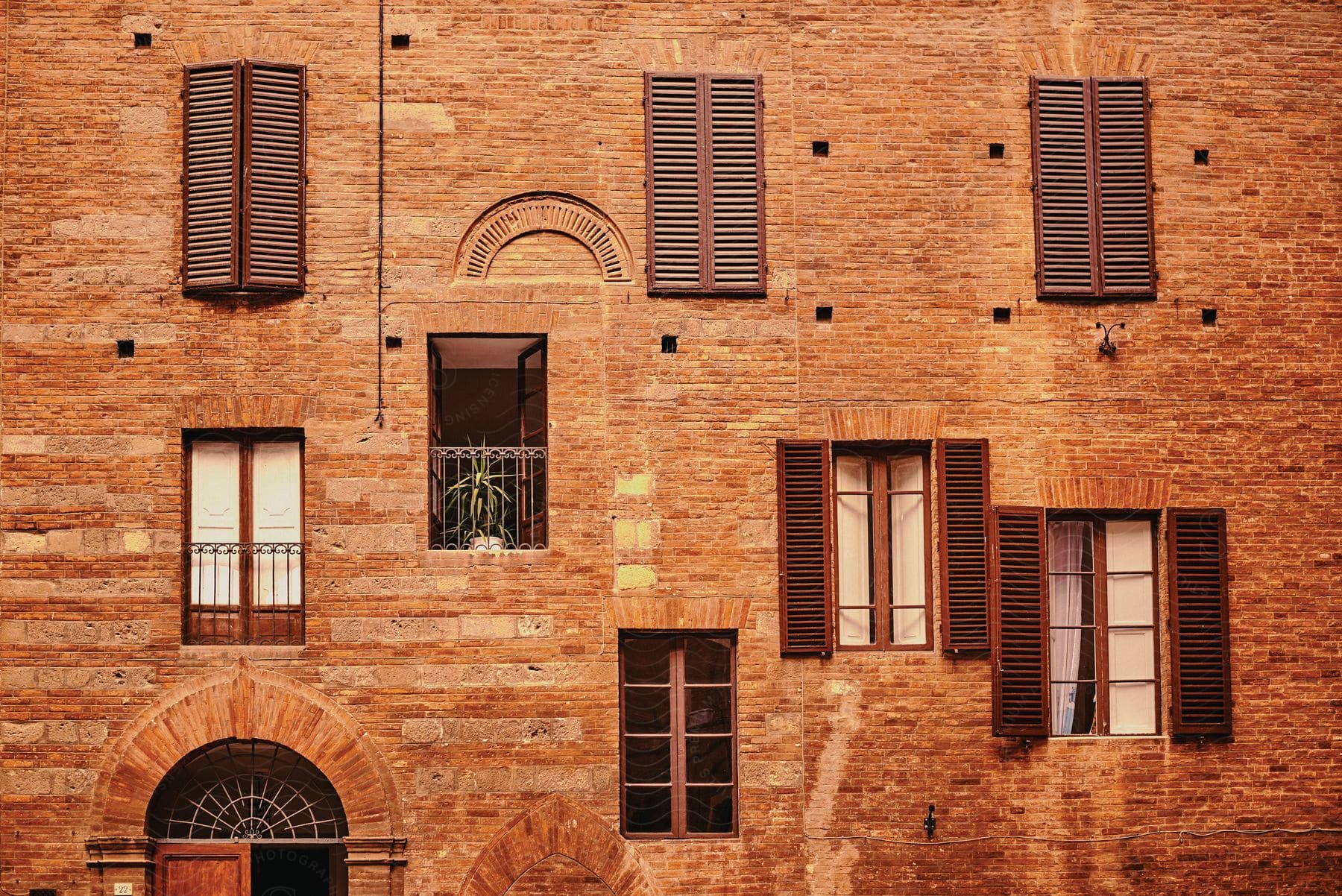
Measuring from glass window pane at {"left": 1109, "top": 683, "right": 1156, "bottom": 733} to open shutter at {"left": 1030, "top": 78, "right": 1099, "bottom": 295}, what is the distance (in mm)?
3287

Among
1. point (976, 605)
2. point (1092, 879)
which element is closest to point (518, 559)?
point (976, 605)

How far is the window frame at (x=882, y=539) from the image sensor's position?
1323 cm

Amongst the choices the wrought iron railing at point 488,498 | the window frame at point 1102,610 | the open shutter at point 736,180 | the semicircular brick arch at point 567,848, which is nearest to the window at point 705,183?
the open shutter at point 736,180

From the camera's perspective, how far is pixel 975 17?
13672mm

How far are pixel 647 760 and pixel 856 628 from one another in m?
1.99

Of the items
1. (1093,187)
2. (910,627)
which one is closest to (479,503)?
(910,627)

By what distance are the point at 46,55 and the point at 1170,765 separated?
10.7 metres

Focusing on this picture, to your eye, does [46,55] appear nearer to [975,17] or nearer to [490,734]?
[490,734]

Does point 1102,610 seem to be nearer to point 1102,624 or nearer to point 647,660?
point 1102,624

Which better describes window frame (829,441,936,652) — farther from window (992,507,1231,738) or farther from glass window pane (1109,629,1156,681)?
glass window pane (1109,629,1156,681)

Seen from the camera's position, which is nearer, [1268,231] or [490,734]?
[490,734]

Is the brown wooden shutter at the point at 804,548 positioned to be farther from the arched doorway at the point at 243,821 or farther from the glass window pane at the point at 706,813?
the arched doorway at the point at 243,821

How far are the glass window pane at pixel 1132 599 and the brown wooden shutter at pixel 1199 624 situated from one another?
218mm

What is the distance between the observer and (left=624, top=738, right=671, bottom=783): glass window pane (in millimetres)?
13086
